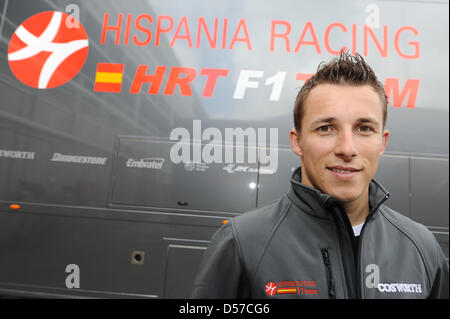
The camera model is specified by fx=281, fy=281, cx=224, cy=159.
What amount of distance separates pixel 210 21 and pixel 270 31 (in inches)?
19.5

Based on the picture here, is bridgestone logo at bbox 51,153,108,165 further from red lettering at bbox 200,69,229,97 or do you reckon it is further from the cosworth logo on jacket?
the cosworth logo on jacket

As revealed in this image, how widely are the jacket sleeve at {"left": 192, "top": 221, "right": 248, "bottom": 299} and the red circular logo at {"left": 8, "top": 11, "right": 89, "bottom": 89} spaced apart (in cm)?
201

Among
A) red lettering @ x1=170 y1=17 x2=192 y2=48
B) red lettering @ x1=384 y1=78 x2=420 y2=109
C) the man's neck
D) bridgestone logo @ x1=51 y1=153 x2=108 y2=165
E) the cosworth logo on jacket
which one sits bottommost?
the cosworth logo on jacket

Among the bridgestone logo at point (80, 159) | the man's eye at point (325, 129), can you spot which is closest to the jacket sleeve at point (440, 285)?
the man's eye at point (325, 129)

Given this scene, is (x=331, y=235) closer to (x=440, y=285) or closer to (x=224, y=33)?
(x=440, y=285)

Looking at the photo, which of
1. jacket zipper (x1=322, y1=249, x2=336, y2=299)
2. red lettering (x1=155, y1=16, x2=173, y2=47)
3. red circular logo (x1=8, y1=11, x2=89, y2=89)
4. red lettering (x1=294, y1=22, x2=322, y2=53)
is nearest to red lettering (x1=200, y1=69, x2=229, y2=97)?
red lettering (x1=155, y1=16, x2=173, y2=47)

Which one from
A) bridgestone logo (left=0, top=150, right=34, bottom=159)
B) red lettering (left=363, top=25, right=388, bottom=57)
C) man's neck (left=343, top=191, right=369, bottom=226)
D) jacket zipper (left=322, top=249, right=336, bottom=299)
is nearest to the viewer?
jacket zipper (left=322, top=249, right=336, bottom=299)

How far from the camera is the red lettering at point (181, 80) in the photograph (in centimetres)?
227

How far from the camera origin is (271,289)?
1021 millimetres

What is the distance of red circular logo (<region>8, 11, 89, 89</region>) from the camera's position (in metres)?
2.21

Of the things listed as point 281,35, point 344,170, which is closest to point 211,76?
point 281,35

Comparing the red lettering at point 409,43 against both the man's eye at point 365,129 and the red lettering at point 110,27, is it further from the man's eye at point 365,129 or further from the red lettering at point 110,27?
the red lettering at point 110,27

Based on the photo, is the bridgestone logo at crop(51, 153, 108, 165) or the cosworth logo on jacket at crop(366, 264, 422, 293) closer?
the cosworth logo on jacket at crop(366, 264, 422, 293)

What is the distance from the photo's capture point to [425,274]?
3.54 ft
